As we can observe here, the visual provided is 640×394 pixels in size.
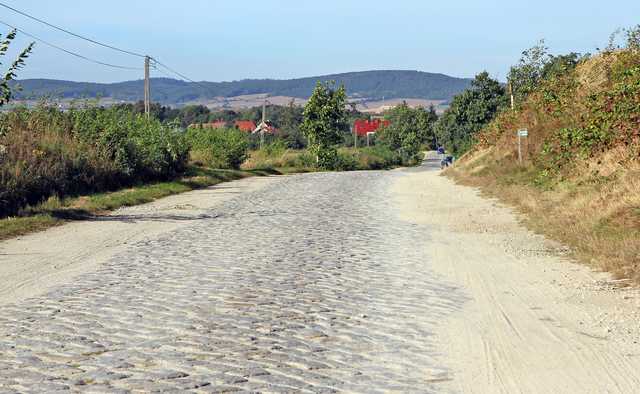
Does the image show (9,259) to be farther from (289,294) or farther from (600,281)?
(600,281)

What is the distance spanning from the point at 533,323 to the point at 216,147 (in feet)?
130

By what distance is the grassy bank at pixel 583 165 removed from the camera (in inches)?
509

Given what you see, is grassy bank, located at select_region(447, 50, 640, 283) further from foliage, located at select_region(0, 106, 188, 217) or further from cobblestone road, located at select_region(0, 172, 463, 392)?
foliage, located at select_region(0, 106, 188, 217)

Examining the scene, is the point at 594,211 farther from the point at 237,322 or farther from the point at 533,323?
the point at 237,322

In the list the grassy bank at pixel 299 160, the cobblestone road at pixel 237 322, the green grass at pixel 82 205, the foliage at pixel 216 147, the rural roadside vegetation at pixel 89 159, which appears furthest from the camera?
the grassy bank at pixel 299 160

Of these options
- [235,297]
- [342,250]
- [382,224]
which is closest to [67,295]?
[235,297]

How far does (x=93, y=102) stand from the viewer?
2894cm

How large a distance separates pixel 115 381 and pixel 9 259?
703cm

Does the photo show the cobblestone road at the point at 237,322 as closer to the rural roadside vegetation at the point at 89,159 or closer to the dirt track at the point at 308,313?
the dirt track at the point at 308,313

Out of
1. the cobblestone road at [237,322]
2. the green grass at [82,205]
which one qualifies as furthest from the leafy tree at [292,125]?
the cobblestone road at [237,322]

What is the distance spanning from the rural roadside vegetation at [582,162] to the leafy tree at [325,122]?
2970 centimetres

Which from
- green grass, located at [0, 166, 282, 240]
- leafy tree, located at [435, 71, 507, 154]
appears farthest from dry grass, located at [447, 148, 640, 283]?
leafy tree, located at [435, 71, 507, 154]

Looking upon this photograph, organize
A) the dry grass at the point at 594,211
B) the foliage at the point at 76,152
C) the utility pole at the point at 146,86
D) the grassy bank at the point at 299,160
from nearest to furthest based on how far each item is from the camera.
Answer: the dry grass at the point at 594,211 < the foliage at the point at 76,152 < the utility pole at the point at 146,86 < the grassy bank at the point at 299,160

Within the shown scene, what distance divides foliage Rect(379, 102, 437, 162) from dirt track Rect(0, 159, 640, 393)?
95021mm
